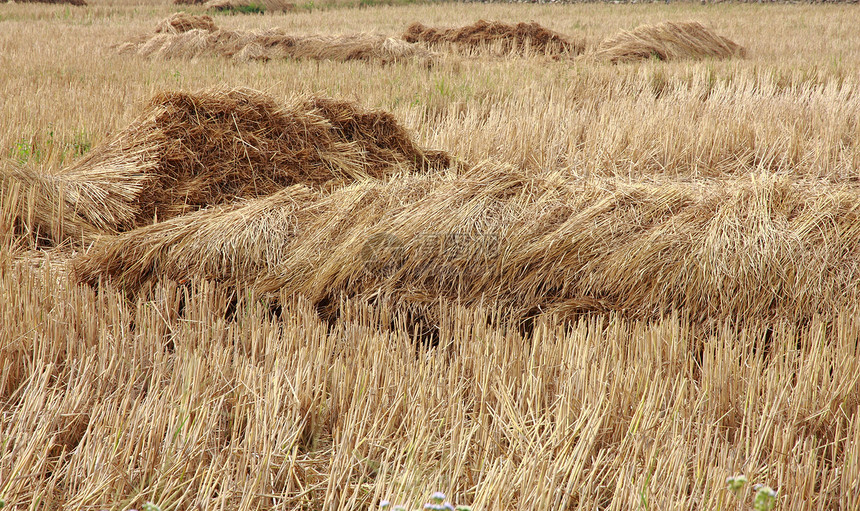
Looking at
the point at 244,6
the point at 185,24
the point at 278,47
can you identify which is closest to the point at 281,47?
the point at 278,47

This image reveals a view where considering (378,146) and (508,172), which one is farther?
(378,146)

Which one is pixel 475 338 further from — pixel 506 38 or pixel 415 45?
pixel 506 38

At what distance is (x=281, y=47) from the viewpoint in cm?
1034

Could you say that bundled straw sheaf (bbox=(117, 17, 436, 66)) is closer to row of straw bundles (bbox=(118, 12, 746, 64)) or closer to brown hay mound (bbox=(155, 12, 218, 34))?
row of straw bundles (bbox=(118, 12, 746, 64))

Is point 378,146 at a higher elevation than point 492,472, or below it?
higher

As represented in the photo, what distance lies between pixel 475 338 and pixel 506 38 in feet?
32.8

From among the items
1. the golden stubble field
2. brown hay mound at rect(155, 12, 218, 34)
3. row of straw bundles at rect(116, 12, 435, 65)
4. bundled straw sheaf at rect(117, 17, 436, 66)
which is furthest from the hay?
the golden stubble field

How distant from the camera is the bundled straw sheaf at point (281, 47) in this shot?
9906 mm

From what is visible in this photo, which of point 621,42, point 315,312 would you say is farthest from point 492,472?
point 621,42

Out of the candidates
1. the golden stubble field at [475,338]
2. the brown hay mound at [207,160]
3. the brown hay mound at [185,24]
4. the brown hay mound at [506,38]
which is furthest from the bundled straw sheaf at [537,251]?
the brown hay mound at [185,24]

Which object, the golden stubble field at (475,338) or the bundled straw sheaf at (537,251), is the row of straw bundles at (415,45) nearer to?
the golden stubble field at (475,338)

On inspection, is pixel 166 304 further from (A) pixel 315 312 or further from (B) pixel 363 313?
(B) pixel 363 313

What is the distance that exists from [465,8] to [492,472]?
21.2 meters

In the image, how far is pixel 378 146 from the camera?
4609 mm
